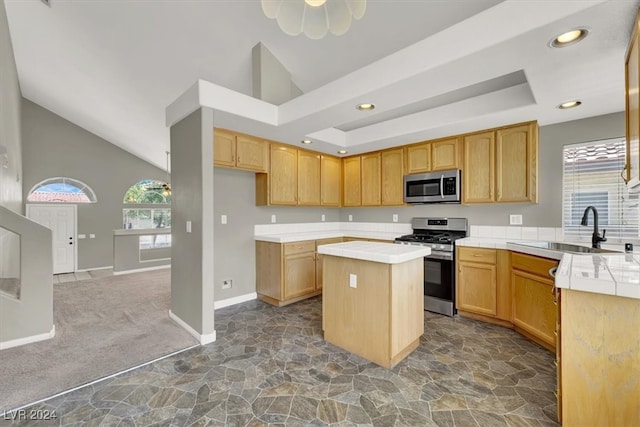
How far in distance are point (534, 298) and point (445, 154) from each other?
79.7 inches

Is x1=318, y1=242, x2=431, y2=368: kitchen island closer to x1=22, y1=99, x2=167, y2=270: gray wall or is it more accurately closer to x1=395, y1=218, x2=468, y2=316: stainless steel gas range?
x1=395, y1=218, x2=468, y2=316: stainless steel gas range

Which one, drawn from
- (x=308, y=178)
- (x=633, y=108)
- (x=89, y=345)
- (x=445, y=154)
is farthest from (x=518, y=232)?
(x=89, y=345)

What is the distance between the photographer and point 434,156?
13.2ft

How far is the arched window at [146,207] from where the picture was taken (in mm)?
7973

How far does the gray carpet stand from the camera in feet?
7.30

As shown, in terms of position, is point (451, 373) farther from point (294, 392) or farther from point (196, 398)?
point (196, 398)

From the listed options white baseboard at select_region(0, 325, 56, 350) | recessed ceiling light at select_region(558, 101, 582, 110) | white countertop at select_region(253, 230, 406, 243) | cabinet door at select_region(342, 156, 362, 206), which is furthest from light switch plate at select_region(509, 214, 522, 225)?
white baseboard at select_region(0, 325, 56, 350)

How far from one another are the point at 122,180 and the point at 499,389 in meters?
9.06

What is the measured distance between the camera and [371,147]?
449cm

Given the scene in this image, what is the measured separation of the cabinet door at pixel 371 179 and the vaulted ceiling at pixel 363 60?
13.7 inches

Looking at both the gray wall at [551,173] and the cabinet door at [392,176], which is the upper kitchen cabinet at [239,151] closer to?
the cabinet door at [392,176]

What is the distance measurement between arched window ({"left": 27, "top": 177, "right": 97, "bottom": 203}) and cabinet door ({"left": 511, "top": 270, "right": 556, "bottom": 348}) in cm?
910

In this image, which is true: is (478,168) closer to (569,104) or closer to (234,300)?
(569,104)

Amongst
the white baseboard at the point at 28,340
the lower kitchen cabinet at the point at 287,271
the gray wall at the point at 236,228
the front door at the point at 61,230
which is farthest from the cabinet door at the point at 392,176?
the front door at the point at 61,230
